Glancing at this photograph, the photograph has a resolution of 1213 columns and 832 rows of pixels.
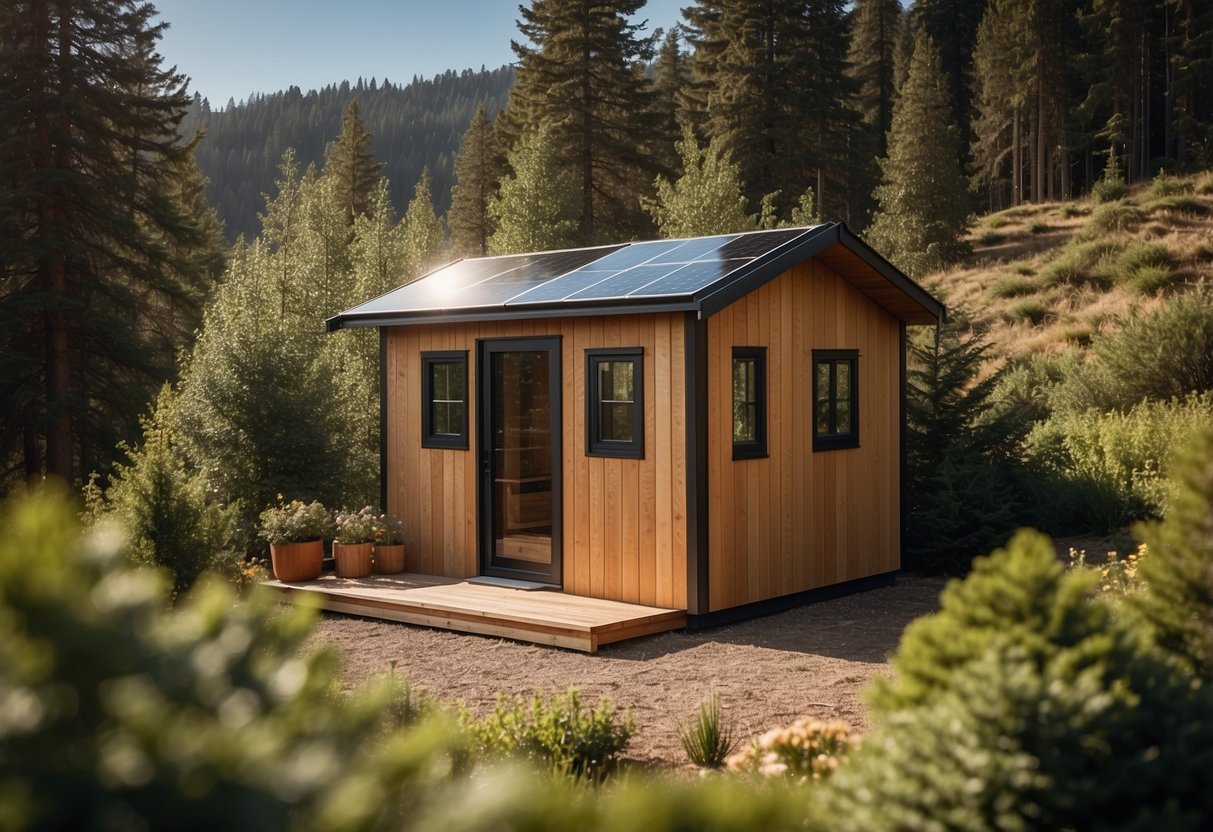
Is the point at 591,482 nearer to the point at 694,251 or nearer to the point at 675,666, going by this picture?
the point at 675,666

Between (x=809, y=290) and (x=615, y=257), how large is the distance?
76.0 inches

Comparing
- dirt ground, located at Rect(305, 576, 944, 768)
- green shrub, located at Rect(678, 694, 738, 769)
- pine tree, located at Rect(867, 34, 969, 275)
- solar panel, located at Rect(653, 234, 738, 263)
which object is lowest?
dirt ground, located at Rect(305, 576, 944, 768)

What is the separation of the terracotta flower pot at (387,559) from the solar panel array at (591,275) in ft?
7.42

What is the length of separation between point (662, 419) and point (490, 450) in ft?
6.49

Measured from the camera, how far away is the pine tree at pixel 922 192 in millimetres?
33812

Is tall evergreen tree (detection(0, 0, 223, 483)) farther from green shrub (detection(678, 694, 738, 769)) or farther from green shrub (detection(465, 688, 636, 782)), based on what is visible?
green shrub (detection(678, 694, 738, 769))

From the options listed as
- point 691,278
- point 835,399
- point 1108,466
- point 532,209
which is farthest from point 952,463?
point 532,209

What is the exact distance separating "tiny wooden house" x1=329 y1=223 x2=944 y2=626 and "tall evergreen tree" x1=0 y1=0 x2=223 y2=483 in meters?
9.75

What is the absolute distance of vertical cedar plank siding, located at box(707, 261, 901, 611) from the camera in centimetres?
930

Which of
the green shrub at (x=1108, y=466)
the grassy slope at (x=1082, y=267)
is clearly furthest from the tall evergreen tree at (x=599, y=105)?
the green shrub at (x=1108, y=466)

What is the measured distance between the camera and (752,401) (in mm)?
9734

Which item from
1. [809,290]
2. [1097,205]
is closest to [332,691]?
[809,290]

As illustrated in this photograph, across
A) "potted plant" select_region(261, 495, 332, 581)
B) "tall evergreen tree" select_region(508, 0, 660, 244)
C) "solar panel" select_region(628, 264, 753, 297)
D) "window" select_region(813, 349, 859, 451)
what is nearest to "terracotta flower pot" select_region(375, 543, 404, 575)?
"potted plant" select_region(261, 495, 332, 581)

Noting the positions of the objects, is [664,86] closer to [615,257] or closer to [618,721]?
[615,257]
